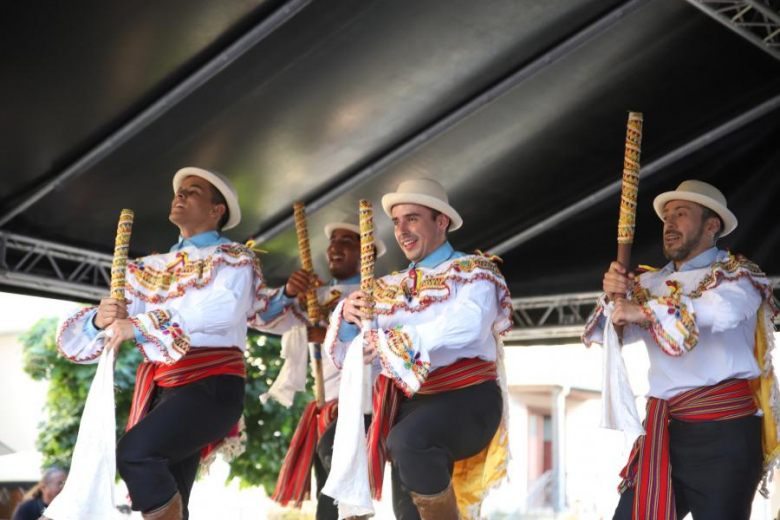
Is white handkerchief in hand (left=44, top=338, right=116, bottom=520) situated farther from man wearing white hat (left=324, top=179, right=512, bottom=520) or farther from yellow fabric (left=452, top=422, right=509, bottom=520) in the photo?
yellow fabric (left=452, top=422, right=509, bottom=520)

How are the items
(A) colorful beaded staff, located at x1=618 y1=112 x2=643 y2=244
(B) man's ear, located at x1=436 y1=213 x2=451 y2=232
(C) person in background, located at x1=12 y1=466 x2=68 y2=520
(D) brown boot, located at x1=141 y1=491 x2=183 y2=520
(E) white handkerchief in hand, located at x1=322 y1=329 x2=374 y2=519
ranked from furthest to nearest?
1. (C) person in background, located at x1=12 y1=466 x2=68 y2=520
2. (B) man's ear, located at x1=436 y1=213 x2=451 y2=232
3. (A) colorful beaded staff, located at x1=618 y1=112 x2=643 y2=244
4. (D) brown boot, located at x1=141 y1=491 x2=183 y2=520
5. (E) white handkerchief in hand, located at x1=322 y1=329 x2=374 y2=519

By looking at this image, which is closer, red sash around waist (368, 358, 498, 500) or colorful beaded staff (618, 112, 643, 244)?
colorful beaded staff (618, 112, 643, 244)

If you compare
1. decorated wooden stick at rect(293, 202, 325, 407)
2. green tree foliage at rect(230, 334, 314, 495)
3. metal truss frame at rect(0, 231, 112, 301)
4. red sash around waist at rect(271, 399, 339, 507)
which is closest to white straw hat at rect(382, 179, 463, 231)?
decorated wooden stick at rect(293, 202, 325, 407)

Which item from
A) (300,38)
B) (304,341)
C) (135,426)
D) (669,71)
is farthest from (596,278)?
(135,426)

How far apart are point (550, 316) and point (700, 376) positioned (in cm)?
224

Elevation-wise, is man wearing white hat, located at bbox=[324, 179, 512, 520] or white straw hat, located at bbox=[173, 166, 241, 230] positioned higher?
white straw hat, located at bbox=[173, 166, 241, 230]

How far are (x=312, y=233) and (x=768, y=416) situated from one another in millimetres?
2586

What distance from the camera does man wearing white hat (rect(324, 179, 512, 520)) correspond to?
10.8ft

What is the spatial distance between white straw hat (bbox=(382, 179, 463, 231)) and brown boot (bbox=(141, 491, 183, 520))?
1388 millimetres

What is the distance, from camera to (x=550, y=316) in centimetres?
584

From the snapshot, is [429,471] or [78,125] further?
[78,125]

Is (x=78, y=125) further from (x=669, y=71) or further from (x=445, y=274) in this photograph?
(x=669, y=71)

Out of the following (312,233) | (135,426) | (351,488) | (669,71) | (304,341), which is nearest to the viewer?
(351,488)

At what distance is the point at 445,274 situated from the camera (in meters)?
3.62
